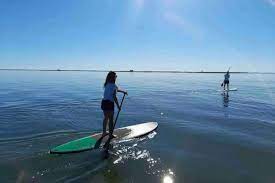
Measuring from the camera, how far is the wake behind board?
28.2ft

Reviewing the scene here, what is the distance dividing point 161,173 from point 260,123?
8536mm

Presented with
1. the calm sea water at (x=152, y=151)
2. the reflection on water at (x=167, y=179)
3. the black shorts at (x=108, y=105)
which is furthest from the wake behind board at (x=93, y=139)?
the reflection on water at (x=167, y=179)

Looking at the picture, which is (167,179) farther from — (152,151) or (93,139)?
(93,139)

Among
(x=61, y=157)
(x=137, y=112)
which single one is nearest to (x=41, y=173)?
(x=61, y=157)

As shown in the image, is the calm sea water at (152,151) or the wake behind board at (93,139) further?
the wake behind board at (93,139)

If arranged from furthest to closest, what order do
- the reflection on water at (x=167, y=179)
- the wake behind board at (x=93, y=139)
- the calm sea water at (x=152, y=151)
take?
1. the wake behind board at (x=93, y=139)
2. the calm sea water at (x=152, y=151)
3. the reflection on water at (x=167, y=179)

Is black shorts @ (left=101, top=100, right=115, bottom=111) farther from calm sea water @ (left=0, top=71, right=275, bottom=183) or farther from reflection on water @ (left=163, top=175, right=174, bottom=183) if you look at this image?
reflection on water @ (left=163, top=175, right=174, bottom=183)

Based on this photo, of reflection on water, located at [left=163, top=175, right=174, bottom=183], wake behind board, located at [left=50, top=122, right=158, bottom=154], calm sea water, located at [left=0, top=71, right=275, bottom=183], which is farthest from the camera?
wake behind board, located at [left=50, top=122, right=158, bottom=154]

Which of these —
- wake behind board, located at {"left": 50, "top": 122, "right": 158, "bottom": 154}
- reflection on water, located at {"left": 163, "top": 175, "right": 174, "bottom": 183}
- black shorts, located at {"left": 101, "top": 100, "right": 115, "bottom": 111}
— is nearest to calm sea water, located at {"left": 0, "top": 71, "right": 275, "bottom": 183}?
reflection on water, located at {"left": 163, "top": 175, "right": 174, "bottom": 183}

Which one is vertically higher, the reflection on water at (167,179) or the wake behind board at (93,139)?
A: the wake behind board at (93,139)

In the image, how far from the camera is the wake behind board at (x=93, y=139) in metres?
8.60

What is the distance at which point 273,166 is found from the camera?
8.09 meters

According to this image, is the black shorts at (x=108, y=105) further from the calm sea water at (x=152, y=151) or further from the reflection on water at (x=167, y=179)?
the reflection on water at (x=167, y=179)

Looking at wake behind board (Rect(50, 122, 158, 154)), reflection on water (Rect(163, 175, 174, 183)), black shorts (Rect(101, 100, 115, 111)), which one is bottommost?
reflection on water (Rect(163, 175, 174, 183))
